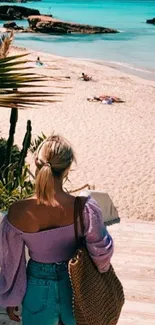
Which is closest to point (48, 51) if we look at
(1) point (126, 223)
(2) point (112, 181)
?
(2) point (112, 181)

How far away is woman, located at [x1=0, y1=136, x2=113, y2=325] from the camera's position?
2.38 meters

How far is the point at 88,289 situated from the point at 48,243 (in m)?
0.24

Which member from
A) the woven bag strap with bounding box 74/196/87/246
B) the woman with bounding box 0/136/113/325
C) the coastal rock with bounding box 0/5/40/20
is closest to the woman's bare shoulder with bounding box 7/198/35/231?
the woman with bounding box 0/136/113/325

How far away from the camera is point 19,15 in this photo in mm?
81312

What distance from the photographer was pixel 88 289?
2441mm

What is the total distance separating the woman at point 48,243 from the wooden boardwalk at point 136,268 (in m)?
1.16

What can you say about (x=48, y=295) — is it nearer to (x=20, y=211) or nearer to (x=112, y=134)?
(x=20, y=211)

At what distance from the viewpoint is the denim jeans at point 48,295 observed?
8.07 ft

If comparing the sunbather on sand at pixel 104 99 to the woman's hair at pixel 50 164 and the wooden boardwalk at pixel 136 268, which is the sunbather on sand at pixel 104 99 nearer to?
the wooden boardwalk at pixel 136 268

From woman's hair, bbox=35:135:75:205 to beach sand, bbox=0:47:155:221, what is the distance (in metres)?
4.61

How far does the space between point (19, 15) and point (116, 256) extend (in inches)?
3116

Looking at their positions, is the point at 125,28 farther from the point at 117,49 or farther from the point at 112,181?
the point at 112,181

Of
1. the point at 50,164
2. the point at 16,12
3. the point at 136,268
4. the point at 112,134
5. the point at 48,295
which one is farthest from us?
the point at 16,12

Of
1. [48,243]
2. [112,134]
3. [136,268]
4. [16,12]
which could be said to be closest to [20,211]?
[48,243]
